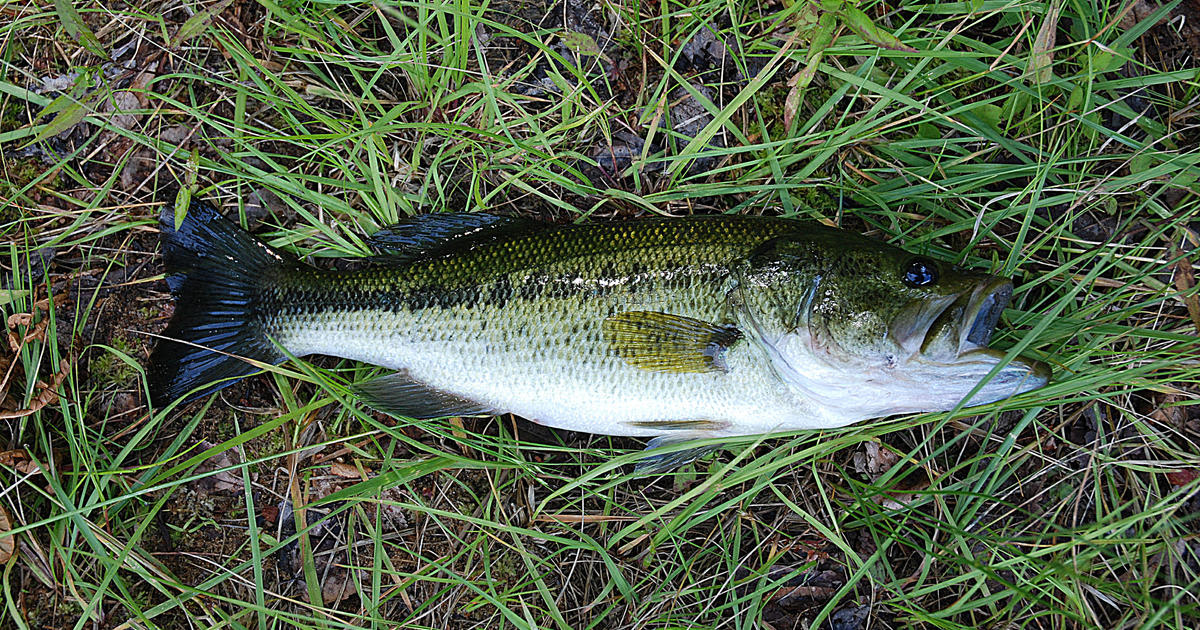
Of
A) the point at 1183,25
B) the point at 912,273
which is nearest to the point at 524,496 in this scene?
the point at 912,273

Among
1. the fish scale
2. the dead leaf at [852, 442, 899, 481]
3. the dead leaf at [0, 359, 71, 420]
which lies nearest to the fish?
the fish scale

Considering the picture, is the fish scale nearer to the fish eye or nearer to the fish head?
the fish head

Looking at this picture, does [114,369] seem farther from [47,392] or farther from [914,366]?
[914,366]

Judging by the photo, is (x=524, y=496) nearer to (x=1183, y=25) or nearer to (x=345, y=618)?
(x=345, y=618)

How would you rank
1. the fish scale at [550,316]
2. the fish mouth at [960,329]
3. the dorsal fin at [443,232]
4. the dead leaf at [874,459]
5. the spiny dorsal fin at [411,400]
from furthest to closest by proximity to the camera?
the dead leaf at [874,459]
the dorsal fin at [443,232]
the spiny dorsal fin at [411,400]
the fish scale at [550,316]
the fish mouth at [960,329]

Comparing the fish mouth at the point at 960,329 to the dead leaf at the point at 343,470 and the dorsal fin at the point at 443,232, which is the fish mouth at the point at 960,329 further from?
the dead leaf at the point at 343,470

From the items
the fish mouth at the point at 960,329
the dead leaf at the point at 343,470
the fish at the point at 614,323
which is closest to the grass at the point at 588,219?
the dead leaf at the point at 343,470

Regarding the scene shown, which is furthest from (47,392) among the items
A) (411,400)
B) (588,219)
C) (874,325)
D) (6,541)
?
(874,325)
